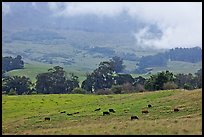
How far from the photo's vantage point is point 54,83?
380 feet

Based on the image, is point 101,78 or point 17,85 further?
point 101,78

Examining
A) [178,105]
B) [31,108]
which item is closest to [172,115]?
[178,105]

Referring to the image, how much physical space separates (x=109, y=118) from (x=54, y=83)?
80.5 meters

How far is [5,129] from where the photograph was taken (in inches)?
1419

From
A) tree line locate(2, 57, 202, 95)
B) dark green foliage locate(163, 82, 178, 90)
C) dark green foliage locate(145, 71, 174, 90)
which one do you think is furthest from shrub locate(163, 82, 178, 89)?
tree line locate(2, 57, 202, 95)

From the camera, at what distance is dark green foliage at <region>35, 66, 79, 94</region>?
4461 inches

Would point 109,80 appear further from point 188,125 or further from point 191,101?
point 188,125

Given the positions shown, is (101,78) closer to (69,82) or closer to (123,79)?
(123,79)

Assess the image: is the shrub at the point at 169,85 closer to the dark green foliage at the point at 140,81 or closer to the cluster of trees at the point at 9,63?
the dark green foliage at the point at 140,81

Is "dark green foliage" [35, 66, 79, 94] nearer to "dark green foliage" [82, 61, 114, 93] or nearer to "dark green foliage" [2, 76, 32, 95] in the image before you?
"dark green foliage" [2, 76, 32, 95]

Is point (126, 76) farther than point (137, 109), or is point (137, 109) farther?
point (126, 76)

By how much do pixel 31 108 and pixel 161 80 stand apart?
30927 mm

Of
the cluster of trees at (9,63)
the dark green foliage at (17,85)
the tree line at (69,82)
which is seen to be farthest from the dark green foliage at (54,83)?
the cluster of trees at (9,63)

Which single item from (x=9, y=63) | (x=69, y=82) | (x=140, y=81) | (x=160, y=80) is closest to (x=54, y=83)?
(x=69, y=82)
